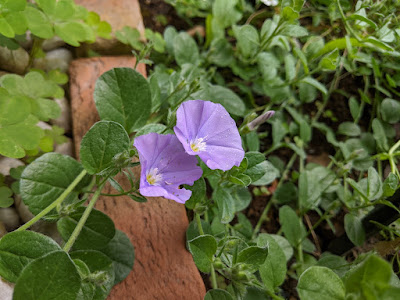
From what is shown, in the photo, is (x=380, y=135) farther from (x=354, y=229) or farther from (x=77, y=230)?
(x=77, y=230)

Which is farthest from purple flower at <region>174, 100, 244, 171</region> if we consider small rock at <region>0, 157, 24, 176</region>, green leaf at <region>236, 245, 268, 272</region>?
small rock at <region>0, 157, 24, 176</region>

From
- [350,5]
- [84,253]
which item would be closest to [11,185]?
[84,253]

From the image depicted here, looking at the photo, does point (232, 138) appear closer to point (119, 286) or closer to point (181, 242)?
point (181, 242)

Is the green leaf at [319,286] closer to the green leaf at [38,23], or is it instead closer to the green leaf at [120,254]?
the green leaf at [120,254]

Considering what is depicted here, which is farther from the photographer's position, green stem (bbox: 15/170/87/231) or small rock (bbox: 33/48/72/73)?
small rock (bbox: 33/48/72/73)

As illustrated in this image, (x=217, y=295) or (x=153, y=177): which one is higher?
(x=153, y=177)

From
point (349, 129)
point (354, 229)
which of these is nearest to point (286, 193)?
point (354, 229)

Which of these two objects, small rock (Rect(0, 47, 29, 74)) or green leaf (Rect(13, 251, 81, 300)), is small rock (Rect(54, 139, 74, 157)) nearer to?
small rock (Rect(0, 47, 29, 74))
